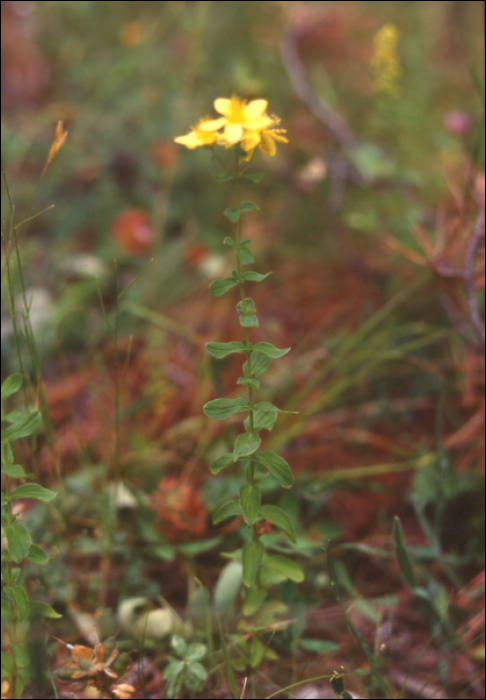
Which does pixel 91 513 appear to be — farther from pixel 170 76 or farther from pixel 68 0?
pixel 68 0

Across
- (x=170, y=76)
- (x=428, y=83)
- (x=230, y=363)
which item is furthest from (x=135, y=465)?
(x=428, y=83)

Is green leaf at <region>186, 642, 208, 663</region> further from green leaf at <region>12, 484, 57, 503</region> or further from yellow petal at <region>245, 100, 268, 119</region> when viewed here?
yellow petal at <region>245, 100, 268, 119</region>

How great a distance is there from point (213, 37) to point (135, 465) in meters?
2.14

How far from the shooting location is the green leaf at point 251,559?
2.96ft

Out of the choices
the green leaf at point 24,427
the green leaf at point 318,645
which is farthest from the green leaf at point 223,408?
the green leaf at point 318,645

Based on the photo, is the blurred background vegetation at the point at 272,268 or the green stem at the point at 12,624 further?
the blurred background vegetation at the point at 272,268

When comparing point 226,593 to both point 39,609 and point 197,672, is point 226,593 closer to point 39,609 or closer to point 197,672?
point 197,672

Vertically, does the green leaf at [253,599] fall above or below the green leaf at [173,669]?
above

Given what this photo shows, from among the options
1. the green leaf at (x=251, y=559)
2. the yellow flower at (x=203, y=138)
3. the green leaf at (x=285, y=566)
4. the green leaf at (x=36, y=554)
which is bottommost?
the green leaf at (x=285, y=566)

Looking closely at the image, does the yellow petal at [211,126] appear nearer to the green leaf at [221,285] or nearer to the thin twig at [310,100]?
the green leaf at [221,285]

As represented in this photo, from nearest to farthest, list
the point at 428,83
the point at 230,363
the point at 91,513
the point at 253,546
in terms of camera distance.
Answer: the point at 253,546 < the point at 91,513 < the point at 230,363 < the point at 428,83

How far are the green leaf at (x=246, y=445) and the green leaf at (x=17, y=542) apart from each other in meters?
0.33

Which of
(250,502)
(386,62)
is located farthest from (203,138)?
(386,62)

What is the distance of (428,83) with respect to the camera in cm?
251
